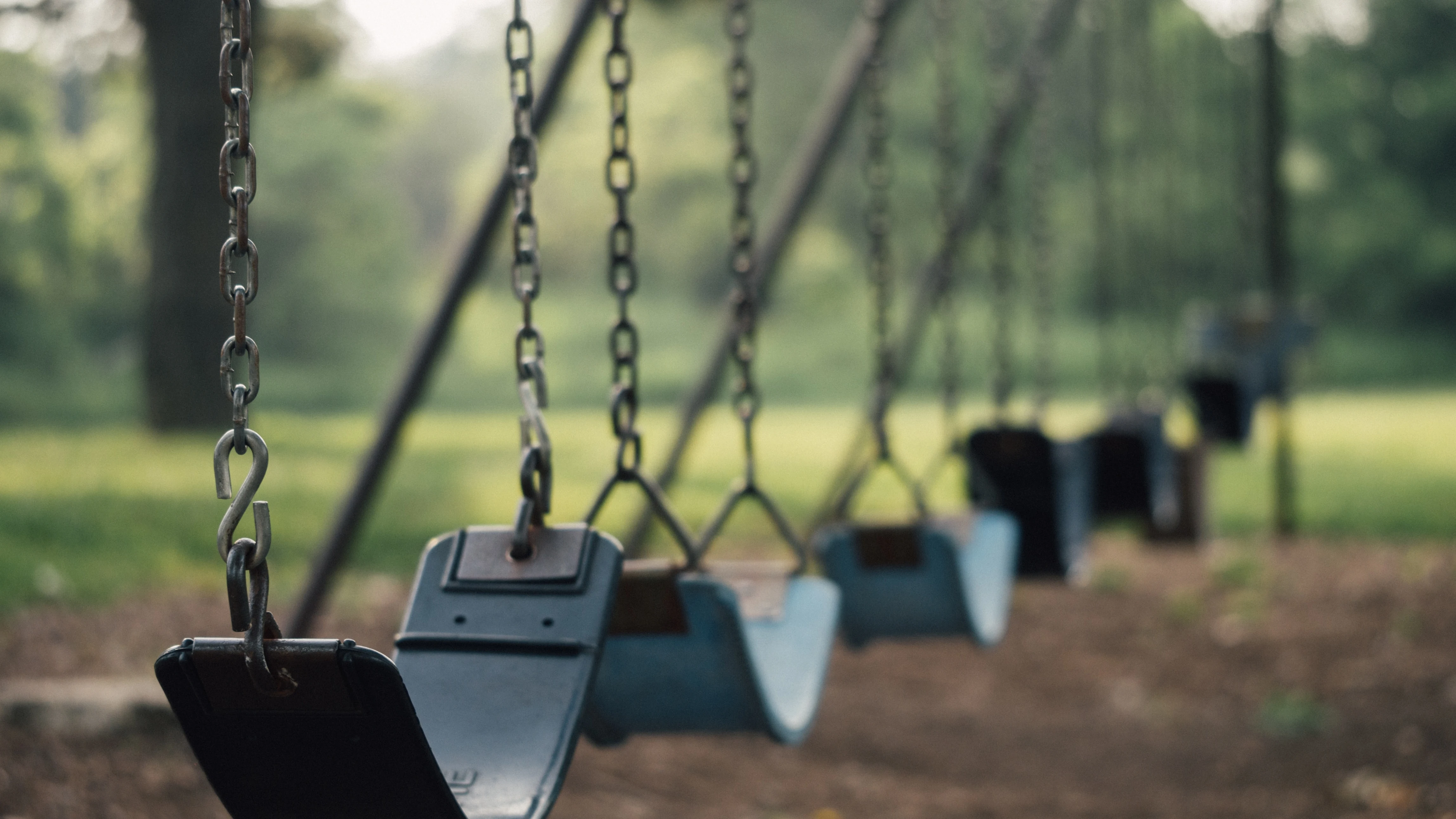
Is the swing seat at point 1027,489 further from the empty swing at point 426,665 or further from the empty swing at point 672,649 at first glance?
the empty swing at point 426,665

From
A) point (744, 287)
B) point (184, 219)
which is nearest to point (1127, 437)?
point (744, 287)

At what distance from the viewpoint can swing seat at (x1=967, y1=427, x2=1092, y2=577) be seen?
3324 mm

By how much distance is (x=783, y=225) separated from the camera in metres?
4.44

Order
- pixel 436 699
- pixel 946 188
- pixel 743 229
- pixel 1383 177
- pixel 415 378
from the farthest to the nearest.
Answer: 1. pixel 1383 177
2. pixel 415 378
3. pixel 946 188
4. pixel 743 229
5. pixel 436 699

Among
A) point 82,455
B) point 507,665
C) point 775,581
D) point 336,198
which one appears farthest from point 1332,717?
point 336,198

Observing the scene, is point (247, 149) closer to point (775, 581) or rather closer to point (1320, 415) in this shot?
point (775, 581)

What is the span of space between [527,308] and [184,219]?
9.06 metres

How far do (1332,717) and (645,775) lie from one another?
228cm

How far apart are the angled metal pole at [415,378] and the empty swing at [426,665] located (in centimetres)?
165

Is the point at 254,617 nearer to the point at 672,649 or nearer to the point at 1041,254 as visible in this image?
the point at 672,649

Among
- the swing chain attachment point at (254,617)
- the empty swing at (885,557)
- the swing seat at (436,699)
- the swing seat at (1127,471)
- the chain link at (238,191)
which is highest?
the chain link at (238,191)

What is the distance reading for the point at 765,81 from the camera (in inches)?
891

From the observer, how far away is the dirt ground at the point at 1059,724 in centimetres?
359

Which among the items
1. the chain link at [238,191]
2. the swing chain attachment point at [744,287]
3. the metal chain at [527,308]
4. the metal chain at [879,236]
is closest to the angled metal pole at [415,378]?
the metal chain at [879,236]
